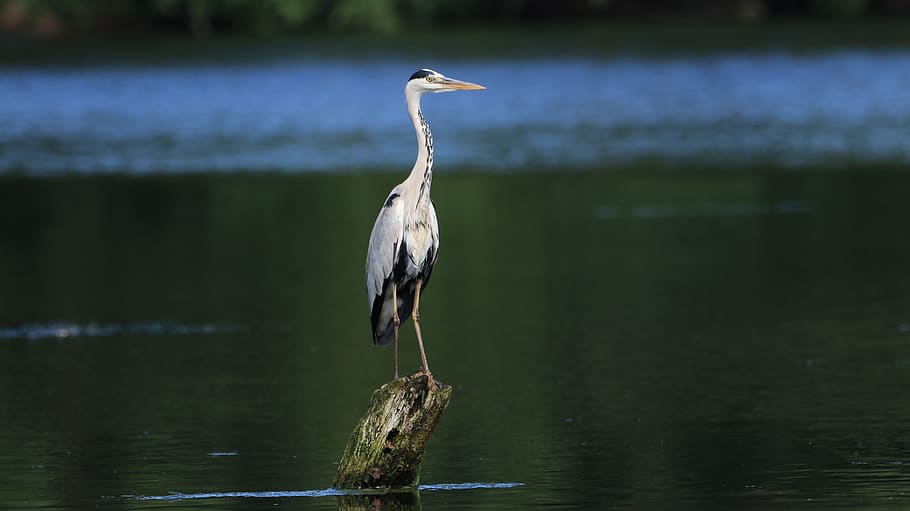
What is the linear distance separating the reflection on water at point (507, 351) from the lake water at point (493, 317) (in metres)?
0.04

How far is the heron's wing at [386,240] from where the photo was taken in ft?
34.3

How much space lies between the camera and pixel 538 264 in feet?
66.7

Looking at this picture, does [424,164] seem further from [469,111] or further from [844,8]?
[844,8]

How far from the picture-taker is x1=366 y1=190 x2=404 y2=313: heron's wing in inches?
411

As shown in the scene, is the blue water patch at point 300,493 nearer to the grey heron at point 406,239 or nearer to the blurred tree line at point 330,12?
the grey heron at point 406,239

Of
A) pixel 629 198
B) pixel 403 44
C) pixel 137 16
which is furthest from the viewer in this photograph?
pixel 137 16

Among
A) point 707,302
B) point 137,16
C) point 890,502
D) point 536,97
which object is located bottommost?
point 137,16

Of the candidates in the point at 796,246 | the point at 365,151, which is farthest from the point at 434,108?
the point at 796,246

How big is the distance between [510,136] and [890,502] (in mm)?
28473

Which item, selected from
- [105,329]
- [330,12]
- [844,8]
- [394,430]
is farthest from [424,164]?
[844,8]

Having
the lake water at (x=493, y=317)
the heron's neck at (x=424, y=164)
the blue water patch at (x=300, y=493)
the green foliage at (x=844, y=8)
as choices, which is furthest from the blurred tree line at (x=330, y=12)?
the blue water patch at (x=300, y=493)

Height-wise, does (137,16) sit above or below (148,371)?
below

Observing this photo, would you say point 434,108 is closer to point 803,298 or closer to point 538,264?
point 538,264

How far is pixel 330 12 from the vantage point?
258 feet
